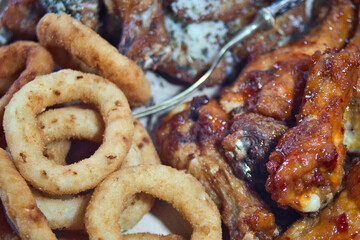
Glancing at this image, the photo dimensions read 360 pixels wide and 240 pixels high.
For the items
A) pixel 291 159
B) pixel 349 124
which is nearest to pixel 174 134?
pixel 291 159

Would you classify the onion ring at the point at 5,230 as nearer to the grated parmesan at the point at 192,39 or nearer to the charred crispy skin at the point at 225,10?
the grated parmesan at the point at 192,39

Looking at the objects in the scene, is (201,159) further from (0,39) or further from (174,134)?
(0,39)

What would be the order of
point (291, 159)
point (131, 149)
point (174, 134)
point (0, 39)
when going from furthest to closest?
point (0, 39) < point (174, 134) < point (131, 149) < point (291, 159)

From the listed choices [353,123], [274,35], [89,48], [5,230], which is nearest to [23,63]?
[89,48]

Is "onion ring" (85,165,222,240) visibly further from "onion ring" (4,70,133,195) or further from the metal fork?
the metal fork

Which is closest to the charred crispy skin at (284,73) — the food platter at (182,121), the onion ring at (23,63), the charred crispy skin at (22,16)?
the food platter at (182,121)

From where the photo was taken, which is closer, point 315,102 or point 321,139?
point 321,139

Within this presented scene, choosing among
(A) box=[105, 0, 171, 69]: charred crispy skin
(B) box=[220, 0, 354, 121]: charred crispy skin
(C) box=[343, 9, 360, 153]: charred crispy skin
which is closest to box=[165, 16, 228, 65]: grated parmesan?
(A) box=[105, 0, 171, 69]: charred crispy skin
